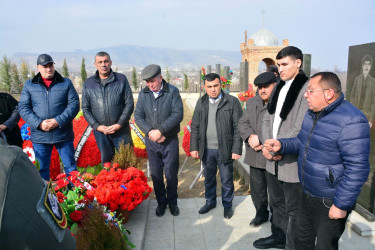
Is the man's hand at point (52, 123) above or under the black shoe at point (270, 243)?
above

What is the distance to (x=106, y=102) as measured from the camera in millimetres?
4137

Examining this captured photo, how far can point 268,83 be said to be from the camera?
3.18m

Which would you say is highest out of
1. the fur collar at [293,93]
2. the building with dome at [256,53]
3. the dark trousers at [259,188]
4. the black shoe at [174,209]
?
the building with dome at [256,53]

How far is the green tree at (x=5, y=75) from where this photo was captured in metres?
23.9

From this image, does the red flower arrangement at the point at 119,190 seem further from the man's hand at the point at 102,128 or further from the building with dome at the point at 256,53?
the building with dome at the point at 256,53

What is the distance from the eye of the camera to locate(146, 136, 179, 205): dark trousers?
3816 mm

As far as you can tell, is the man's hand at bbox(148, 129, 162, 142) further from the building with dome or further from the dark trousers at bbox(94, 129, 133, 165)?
the building with dome

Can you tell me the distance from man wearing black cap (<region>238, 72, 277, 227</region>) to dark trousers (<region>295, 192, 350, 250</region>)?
92cm

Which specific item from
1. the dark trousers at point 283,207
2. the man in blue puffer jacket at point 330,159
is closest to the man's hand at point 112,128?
the dark trousers at point 283,207

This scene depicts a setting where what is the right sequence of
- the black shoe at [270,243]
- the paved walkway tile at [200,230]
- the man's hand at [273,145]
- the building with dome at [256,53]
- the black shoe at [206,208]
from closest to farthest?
the man's hand at [273,145] < the black shoe at [270,243] < the paved walkway tile at [200,230] < the black shoe at [206,208] < the building with dome at [256,53]

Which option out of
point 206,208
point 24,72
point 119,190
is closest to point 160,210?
point 206,208

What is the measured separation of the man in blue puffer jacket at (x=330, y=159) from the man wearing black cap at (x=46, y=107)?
3.23 meters

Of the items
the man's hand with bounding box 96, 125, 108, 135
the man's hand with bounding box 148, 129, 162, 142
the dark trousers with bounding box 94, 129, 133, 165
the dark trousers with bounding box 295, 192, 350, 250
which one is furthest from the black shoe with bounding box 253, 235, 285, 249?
the man's hand with bounding box 96, 125, 108, 135

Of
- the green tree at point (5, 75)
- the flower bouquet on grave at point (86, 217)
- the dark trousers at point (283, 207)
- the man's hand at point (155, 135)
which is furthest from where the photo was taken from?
the green tree at point (5, 75)
